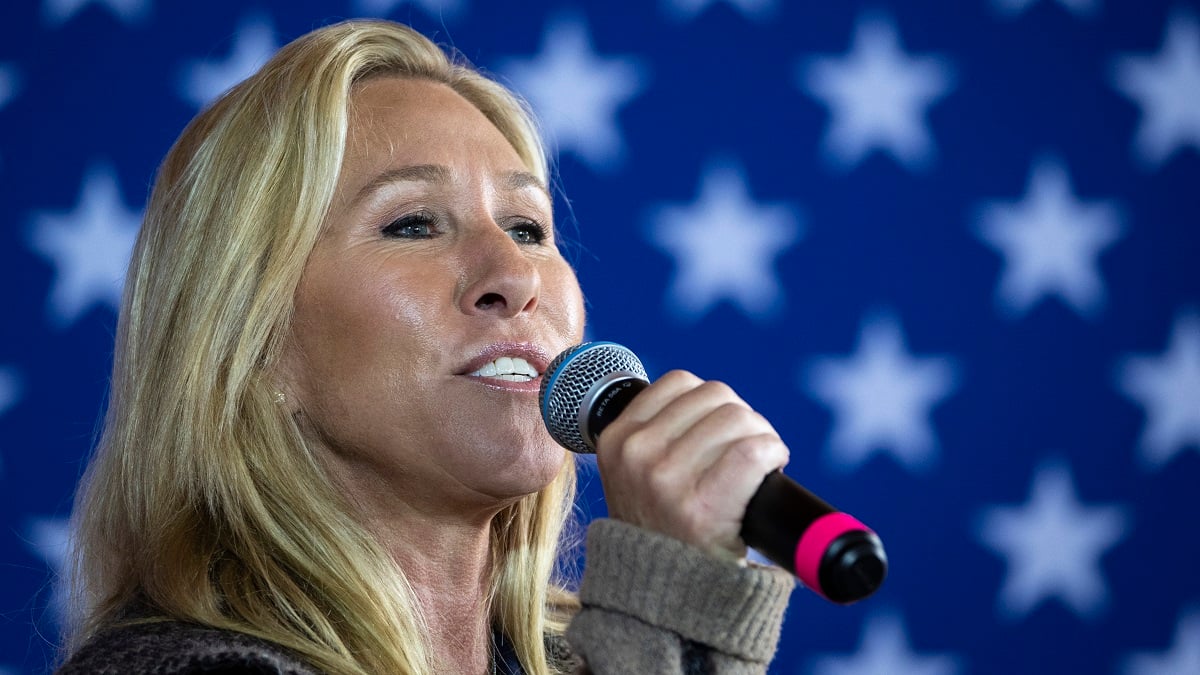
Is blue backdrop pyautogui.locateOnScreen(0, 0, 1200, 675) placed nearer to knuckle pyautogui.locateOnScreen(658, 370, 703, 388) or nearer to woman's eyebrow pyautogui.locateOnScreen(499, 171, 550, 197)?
woman's eyebrow pyautogui.locateOnScreen(499, 171, 550, 197)

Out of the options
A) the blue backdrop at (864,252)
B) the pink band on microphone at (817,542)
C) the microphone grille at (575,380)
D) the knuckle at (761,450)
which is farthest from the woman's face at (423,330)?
the blue backdrop at (864,252)

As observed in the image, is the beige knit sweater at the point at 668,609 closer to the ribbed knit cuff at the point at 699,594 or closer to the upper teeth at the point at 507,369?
the ribbed knit cuff at the point at 699,594

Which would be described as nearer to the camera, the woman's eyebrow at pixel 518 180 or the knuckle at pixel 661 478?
the knuckle at pixel 661 478

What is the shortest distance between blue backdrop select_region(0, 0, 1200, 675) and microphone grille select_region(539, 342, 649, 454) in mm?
958

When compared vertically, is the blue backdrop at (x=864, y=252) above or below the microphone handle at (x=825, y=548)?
above

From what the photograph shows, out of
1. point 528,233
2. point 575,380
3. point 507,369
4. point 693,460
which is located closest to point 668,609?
point 693,460

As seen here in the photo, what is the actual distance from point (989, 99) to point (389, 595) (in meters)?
1.54

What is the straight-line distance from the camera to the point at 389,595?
1229 mm

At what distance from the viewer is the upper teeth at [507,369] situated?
122cm

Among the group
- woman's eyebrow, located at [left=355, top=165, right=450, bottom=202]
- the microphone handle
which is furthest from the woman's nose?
the microphone handle

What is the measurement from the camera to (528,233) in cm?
143

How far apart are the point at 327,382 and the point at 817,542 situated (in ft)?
2.11

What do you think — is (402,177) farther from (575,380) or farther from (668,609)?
(668,609)

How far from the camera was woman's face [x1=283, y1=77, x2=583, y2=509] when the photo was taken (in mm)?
1211
